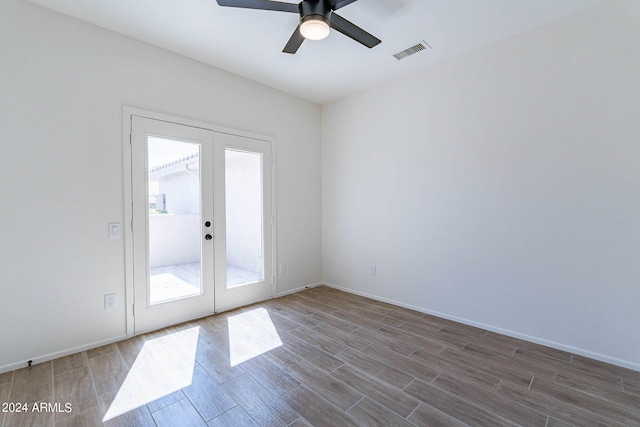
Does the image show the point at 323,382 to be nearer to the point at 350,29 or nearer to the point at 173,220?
the point at 173,220

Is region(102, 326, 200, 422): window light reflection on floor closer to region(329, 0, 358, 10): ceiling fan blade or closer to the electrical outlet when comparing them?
the electrical outlet

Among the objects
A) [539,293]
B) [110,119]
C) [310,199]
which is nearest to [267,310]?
[310,199]

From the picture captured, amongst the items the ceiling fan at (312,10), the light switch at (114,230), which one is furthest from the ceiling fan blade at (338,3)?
the light switch at (114,230)

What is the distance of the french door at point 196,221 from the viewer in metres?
2.91

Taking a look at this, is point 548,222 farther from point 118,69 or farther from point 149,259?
point 118,69

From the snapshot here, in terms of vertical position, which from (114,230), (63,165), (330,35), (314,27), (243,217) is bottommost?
(114,230)

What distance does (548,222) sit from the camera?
2.64m

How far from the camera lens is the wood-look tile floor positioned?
1.76 metres

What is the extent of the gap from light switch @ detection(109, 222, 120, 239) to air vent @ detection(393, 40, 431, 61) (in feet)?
11.5

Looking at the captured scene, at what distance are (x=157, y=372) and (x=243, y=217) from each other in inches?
78.5

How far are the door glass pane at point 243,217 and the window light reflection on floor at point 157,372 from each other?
1.01 metres

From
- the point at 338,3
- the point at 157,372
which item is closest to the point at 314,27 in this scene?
the point at 338,3

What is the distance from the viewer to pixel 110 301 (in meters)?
2.71

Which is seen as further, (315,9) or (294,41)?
(294,41)
